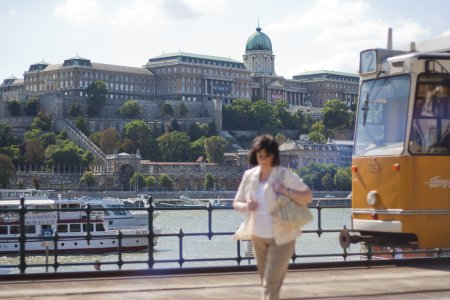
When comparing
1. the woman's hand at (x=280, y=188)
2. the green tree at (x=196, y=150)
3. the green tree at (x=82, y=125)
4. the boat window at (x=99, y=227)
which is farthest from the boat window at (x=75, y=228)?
the green tree at (x=196, y=150)

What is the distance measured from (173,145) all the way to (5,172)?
33.9 m

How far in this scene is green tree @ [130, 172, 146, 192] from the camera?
395 ft

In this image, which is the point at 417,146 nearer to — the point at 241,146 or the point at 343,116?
the point at 241,146

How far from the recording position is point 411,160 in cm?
1260

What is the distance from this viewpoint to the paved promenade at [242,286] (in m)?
10.8

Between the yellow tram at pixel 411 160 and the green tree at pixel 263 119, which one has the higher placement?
the green tree at pixel 263 119

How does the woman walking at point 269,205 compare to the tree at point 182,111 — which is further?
the tree at point 182,111

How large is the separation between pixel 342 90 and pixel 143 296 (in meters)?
188

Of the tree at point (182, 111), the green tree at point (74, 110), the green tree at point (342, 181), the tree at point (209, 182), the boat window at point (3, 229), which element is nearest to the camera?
the boat window at point (3, 229)

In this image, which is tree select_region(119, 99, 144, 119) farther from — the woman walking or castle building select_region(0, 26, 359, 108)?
the woman walking

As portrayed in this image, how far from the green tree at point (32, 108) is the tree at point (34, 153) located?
1632 centimetres

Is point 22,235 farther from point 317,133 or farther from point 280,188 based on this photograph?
point 317,133

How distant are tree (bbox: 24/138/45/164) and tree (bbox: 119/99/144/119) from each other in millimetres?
23100

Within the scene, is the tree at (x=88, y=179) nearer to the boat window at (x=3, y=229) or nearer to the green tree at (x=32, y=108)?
the green tree at (x=32, y=108)
